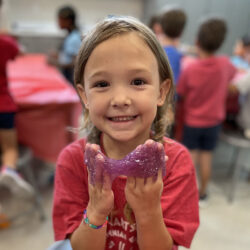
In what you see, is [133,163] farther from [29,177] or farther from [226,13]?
[226,13]

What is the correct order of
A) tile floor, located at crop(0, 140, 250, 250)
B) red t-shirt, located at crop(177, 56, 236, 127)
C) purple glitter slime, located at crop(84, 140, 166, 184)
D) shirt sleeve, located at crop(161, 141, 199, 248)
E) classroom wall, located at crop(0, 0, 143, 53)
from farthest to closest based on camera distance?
classroom wall, located at crop(0, 0, 143, 53) → red t-shirt, located at crop(177, 56, 236, 127) → tile floor, located at crop(0, 140, 250, 250) → shirt sleeve, located at crop(161, 141, 199, 248) → purple glitter slime, located at crop(84, 140, 166, 184)

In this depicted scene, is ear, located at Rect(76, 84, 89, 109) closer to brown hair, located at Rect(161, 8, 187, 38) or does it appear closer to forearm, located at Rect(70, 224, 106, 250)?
forearm, located at Rect(70, 224, 106, 250)

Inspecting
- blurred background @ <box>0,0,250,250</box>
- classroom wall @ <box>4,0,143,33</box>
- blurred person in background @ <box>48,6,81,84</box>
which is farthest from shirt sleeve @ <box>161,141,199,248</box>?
classroom wall @ <box>4,0,143,33</box>

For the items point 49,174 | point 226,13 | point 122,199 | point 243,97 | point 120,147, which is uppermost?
point 226,13

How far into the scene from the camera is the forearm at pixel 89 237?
0.60 meters

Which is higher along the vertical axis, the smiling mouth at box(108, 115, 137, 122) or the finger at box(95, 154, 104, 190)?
the smiling mouth at box(108, 115, 137, 122)

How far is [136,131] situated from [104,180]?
130mm

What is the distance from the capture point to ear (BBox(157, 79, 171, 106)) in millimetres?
697

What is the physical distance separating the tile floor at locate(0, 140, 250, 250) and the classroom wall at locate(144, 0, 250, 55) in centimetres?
291

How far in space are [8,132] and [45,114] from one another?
11.3 inches

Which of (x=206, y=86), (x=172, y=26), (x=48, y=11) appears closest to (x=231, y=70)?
(x=206, y=86)

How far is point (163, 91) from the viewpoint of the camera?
2.32ft

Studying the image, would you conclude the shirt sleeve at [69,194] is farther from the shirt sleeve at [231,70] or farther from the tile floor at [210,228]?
the shirt sleeve at [231,70]

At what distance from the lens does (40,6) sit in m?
4.17
